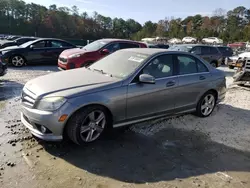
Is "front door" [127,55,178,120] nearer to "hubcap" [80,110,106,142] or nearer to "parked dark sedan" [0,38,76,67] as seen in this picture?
"hubcap" [80,110,106,142]

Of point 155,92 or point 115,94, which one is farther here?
point 155,92

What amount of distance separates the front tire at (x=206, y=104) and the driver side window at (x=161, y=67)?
1.20 metres

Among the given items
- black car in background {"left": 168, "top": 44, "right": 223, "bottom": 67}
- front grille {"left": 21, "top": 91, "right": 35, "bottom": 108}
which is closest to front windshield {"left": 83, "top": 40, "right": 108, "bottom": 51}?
black car in background {"left": 168, "top": 44, "right": 223, "bottom": 67}

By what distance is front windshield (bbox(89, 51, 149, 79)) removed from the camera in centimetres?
458

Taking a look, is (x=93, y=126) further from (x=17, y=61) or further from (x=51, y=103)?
(x=17, y=61)

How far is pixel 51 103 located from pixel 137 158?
5.03 feet

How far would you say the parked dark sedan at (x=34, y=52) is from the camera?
1148cm

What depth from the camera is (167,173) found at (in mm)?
3531

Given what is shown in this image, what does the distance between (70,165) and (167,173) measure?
136 cm

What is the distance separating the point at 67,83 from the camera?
418cm

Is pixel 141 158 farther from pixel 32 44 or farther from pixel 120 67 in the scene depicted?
pixel 32 44

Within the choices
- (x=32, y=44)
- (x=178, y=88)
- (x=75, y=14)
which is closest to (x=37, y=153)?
(x=178, y=88)

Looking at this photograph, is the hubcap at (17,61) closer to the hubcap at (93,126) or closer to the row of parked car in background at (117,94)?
the row of parked car in background at (117,94)

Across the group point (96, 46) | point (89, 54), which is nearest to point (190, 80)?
point (89, 54)
